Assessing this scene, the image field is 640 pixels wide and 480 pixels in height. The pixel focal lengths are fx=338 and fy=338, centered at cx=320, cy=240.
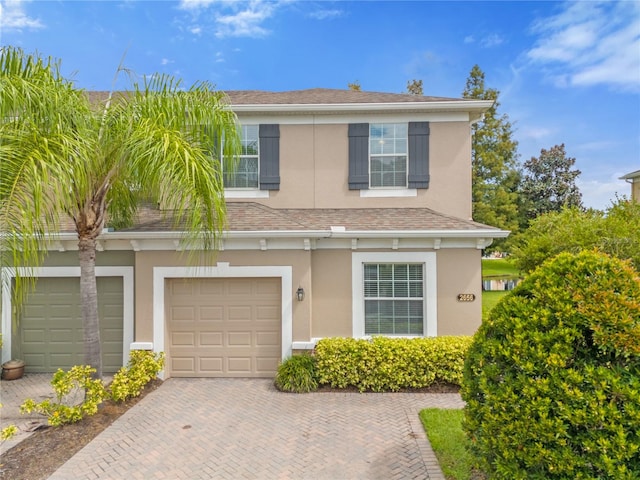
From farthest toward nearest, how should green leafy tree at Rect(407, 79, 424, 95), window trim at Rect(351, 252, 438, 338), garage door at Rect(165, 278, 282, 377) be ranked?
green leafy tree at Rect(407, 79, 424, 95) → window trim at Rect(351, 252, 438, 338) → garage door at Rect(165, 278, 282, 377)

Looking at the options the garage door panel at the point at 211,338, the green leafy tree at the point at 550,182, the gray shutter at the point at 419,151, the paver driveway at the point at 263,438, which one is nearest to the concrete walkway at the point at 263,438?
the paver driveway at the point at 263,438

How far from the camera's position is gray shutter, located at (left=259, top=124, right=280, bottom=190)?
9.48m

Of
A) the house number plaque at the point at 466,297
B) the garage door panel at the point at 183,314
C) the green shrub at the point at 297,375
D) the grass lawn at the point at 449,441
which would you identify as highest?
the house number plaque at the point at 466,297

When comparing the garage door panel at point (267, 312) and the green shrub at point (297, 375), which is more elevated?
the garage door panel at point (267, 312)

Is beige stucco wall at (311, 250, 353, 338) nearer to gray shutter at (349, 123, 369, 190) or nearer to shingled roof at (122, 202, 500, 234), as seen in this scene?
shingled roof at (122, 202, 500, 234)

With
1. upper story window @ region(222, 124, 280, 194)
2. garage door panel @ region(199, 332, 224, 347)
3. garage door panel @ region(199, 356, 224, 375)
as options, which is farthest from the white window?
garage door panel @ region(199, 356, 224, 375)

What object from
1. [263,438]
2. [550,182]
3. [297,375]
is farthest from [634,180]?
[263,438]

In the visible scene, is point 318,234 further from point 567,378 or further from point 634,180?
point 634,180

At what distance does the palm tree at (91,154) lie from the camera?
482cm

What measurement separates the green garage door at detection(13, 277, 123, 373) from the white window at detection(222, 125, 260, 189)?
3842mm

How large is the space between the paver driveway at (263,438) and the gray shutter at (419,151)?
18.1ft

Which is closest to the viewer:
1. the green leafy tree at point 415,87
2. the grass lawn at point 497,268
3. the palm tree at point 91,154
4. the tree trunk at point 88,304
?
the palm tree at point 91,154

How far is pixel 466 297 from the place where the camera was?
26.9 ft

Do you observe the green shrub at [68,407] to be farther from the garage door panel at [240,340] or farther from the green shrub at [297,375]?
the green shrub at [297,375]
